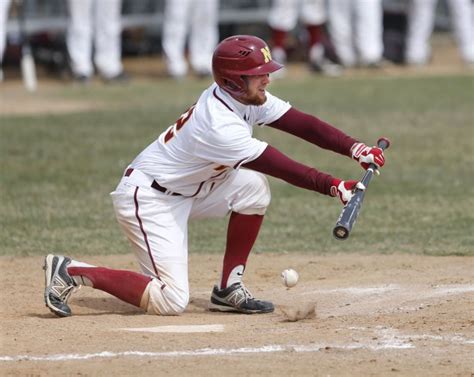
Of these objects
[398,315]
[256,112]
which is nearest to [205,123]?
[256,112]

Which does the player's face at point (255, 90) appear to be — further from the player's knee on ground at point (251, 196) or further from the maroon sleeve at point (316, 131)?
the player's knee on ground at point (251, 196)

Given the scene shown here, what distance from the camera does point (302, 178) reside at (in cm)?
596

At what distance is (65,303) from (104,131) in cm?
729

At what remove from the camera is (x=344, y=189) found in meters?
5.86

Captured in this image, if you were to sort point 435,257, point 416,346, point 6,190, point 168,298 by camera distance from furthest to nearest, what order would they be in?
1. point 6,190
2. point 435,257
3. point 168,298
4. point 416,346

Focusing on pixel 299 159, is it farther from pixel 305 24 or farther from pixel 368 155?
pixel 305 24

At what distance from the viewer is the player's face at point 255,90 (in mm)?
6211

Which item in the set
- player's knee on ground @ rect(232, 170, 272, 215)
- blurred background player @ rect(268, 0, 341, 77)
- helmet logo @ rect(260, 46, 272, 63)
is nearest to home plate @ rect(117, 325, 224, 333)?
player's knee on ground @ rect(232, 170, 272, 215)

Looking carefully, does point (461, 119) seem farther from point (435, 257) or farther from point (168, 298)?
point (168, 298)

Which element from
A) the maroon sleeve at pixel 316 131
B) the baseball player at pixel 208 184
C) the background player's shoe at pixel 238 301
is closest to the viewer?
the baseball player at pixel 208 184

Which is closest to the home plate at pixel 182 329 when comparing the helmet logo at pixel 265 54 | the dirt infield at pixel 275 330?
the dirt infield at pixel 275 330

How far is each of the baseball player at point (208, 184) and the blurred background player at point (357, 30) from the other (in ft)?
41.4

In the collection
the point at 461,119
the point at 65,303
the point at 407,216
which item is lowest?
the point at 461,119

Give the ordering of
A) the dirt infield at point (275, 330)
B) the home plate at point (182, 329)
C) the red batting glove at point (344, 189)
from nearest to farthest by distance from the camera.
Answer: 1. the dirt infield at point (275, 330)
2. the red batting glove at point (344, 189)
3. the home plate at point (182, 329)
